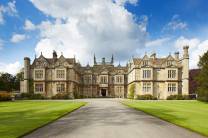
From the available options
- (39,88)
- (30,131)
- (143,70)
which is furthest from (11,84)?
(30,131)

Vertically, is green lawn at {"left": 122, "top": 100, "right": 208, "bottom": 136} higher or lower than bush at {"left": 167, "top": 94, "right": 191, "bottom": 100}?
higher

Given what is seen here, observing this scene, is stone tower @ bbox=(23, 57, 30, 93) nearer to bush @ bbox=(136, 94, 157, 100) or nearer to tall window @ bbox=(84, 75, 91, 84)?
tall window @ bbox=(84, 75, 91, 84)

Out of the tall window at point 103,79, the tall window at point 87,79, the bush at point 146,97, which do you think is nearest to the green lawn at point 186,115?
the bush at point 146,97

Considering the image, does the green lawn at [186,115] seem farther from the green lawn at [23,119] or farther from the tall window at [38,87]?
the tall window at [38,87]

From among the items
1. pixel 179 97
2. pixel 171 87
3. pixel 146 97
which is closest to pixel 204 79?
pixel 179 97

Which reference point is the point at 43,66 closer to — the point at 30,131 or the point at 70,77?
the point at 70,77

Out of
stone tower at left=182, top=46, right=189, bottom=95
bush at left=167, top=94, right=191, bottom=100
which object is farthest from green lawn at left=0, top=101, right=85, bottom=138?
stone tower at left=182, top=46, right=189, bottom=95

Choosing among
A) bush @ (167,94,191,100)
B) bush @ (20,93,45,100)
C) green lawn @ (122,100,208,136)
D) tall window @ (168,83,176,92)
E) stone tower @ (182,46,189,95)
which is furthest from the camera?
tall window @ (168,83,176,92)

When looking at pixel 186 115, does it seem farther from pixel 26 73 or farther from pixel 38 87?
pixel 26 73

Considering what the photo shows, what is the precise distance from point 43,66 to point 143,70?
23105 millimetres

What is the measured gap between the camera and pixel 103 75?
82.0 metres

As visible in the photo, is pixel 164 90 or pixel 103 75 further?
pixel 103 75

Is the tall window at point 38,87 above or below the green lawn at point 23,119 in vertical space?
above

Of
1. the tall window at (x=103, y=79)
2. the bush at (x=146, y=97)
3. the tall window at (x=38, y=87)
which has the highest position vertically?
the tall window at (x=103, y=79)
